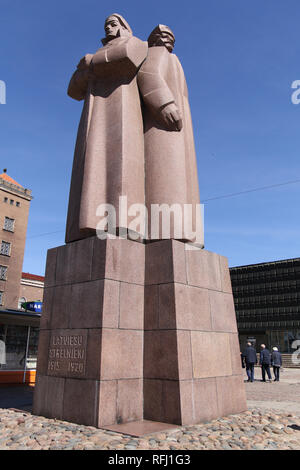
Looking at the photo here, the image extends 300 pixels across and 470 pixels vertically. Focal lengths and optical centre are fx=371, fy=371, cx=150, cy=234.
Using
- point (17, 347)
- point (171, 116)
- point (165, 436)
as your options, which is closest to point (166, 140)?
point (171, 116)

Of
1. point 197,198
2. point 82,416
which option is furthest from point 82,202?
point 82,416

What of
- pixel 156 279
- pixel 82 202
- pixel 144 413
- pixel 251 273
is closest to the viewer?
pixel 144 413

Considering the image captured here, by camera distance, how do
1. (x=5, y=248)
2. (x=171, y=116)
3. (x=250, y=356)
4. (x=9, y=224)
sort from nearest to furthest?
(x=171, y=116) → (x=250, y=356) → (x=5, y=248) → (x=9, y=224)

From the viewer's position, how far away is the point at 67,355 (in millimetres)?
7352

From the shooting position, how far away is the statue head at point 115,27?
10.0 meters

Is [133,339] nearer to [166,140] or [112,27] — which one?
[166,140]

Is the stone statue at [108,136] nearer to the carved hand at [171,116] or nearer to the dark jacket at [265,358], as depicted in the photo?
the carved hand at [171,116]

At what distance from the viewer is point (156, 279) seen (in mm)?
7680

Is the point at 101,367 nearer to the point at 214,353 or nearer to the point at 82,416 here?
the point at 82,416

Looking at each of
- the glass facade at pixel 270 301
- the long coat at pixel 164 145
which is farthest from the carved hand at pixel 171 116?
the glass facade at pixel 270 301

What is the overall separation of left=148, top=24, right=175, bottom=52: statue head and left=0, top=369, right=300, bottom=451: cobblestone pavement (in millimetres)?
9626

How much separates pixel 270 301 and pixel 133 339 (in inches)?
2101

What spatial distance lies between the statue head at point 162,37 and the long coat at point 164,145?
0.38 metres

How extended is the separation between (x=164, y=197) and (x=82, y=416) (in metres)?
4.89
